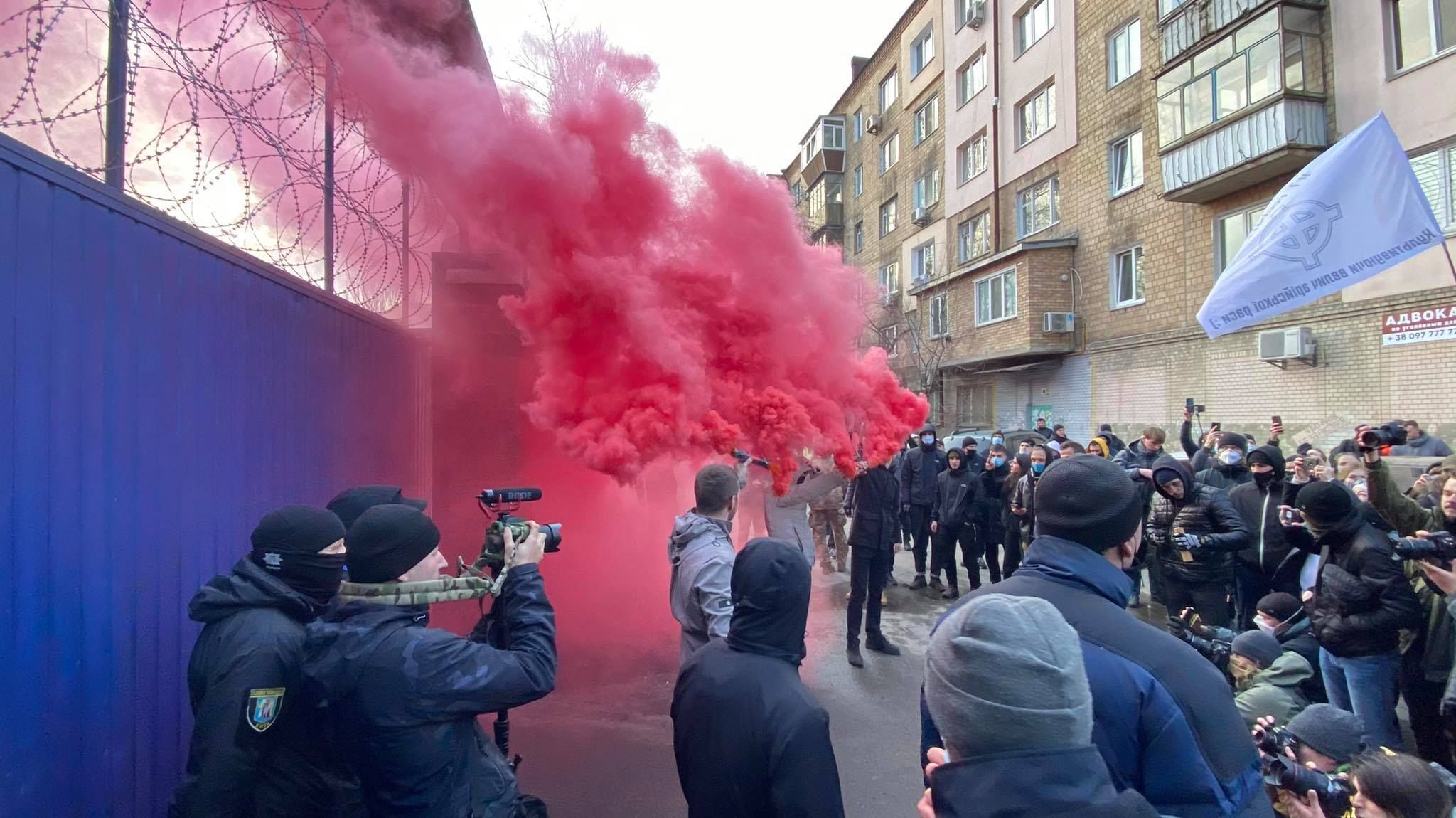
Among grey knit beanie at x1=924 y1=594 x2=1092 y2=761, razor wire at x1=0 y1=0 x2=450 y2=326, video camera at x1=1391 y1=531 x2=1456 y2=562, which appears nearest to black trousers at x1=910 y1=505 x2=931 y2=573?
video camera at x1=1391 y1=531 x2=1456 y2=562

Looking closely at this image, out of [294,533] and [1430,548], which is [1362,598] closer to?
[1430,548]

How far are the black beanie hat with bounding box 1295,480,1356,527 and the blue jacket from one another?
283cm

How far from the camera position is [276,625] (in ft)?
7.00

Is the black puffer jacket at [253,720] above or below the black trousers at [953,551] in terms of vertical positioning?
above

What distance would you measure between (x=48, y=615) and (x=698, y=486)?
7.66ft

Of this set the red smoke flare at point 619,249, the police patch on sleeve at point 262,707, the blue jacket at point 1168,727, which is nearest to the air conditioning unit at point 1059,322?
the red smoke flare at point 619,249

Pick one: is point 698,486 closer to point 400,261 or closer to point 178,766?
point 178,766

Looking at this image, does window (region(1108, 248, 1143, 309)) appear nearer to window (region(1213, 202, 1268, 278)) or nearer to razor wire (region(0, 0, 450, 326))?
window (region(1213, 202, 1268, 278))

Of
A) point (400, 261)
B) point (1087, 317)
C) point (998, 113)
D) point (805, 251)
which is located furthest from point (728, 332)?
point (998, 113)

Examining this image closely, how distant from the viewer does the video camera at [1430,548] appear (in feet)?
10.7

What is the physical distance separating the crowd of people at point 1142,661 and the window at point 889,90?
1045 inches

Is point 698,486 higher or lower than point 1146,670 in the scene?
higher

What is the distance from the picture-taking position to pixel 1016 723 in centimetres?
122

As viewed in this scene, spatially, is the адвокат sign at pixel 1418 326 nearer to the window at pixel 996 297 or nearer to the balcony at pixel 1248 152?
the balcony at pixel 1248 152
